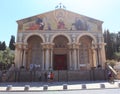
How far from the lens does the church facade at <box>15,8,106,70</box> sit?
1040 inches

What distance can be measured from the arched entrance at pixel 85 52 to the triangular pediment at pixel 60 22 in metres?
2.15

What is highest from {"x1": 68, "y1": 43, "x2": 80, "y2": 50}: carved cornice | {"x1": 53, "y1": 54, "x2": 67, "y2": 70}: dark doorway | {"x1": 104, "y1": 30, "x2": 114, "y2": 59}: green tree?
{"x1": 104, "y1": 30, "x2": 114, "y2": 59}: green tree

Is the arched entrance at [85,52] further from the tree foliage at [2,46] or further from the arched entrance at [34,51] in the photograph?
the tree foliage at [2,46]

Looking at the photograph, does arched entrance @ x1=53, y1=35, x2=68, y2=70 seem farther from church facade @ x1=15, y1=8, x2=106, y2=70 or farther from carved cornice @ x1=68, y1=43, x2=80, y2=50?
carved cornice @ x1=68, y1=43, x2=80, y2=50

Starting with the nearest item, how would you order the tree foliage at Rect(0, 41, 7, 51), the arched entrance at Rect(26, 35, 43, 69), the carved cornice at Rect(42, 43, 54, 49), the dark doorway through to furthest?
1. the carved cornice at Rect(42, 43, 54, 49)
2. the arched entrance at Rect(26, 35, 43, 69)
3. the dark doorway
4. the tree foliage at Rect(0, 41, 7, 51)

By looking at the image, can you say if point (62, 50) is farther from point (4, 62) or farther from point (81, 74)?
point (4, 62)

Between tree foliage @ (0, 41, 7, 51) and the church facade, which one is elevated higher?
tree foliage @ (0, 41, 7, 51)

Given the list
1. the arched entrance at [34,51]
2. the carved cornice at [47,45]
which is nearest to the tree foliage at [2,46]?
the arched entrance at [34,51]

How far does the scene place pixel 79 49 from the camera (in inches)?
1137

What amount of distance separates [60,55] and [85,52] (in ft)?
13.5

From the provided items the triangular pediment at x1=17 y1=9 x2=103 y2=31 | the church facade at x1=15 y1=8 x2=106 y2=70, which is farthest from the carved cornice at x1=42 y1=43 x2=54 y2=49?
the triangular pediment at x1=17 y1=9 x2=103 y2=31

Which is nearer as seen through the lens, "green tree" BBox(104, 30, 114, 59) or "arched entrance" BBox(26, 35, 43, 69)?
"arched entrance" BBox(26, 35, 43, 69)

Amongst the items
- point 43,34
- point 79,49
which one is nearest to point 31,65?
point 43,34

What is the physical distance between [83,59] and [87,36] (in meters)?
3.72
